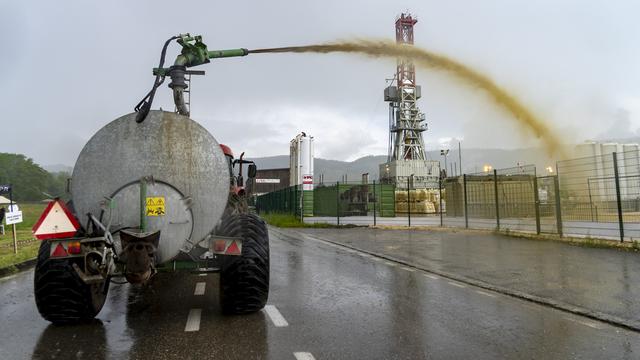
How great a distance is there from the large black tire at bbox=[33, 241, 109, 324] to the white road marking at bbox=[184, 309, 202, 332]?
3.90 ft

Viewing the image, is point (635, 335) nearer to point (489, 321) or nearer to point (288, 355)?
point (489, 321)

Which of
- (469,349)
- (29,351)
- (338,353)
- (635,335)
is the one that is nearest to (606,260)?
(635,335)

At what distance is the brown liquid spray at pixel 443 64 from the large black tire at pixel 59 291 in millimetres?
4321

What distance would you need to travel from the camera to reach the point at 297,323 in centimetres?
567

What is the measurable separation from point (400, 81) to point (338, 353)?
70.5 metres

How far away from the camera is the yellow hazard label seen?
5023 mm

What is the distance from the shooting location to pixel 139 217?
16.5ft

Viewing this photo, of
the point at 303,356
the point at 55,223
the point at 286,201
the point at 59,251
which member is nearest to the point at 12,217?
the point at 55,223

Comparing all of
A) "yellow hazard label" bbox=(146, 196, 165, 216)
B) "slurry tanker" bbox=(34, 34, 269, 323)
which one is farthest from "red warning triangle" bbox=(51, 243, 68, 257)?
"yellow hazard label" bbox=(146, 196, 165, 216)

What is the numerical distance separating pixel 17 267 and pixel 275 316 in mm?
8185

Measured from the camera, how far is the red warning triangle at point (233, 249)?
5395 mm

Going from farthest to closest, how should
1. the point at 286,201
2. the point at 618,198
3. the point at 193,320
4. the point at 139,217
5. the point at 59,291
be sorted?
the point at 286,201
the point at 618,198
the point at 193,320
the point at 59,291
the point at 139,217

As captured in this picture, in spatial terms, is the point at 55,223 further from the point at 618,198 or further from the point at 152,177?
the point at 618,198

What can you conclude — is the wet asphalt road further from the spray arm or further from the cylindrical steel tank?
the spray arm
